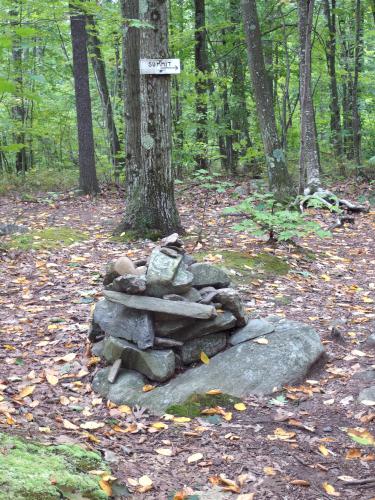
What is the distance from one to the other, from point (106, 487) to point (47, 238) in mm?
6170

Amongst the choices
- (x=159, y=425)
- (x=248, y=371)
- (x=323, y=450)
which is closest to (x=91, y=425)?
(x=159, y=425)

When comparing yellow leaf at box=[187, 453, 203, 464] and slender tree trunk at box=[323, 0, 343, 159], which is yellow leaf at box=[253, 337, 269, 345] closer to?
yellow leaf at box=[187, 453, 203, 464]

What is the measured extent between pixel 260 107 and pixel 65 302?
21.4ft

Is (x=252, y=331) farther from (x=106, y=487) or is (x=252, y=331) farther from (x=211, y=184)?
(x=211, y=184)

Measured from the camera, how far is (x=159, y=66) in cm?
717

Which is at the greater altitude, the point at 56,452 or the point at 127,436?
the point at 56,452

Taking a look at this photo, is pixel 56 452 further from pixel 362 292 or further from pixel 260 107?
pixel 260 107

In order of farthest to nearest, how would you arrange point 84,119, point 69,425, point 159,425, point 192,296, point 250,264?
point 84,119, point 250,264, point 192,296, point 159,425, point 69,425

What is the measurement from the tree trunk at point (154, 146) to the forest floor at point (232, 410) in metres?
0.53

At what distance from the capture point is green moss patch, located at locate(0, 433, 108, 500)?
2248mm

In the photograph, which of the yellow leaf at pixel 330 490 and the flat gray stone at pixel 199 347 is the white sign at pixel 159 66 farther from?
the yellow leaf at pixel 330 490

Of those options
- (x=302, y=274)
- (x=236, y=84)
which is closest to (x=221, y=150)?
(x=236, y=84)

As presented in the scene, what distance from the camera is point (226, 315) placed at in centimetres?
460

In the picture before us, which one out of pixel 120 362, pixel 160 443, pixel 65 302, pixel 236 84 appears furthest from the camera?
pixel 236 84
